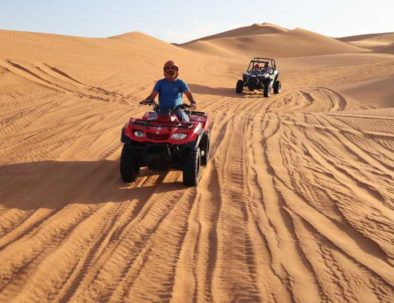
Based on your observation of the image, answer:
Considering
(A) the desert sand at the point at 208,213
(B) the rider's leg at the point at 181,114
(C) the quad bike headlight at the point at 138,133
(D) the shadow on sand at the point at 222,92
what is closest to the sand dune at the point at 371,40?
(D) the shadow on sand at the point at 222,92

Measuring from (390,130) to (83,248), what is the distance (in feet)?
25.4

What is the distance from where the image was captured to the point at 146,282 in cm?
384

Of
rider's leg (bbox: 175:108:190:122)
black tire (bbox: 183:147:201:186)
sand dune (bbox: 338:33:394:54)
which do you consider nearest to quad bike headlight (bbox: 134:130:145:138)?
black tire (bbox: 183:147:201:186)

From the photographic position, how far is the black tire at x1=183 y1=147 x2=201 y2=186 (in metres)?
6.30

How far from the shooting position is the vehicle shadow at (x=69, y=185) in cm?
578

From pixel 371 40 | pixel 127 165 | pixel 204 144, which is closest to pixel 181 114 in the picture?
pixel 204 144

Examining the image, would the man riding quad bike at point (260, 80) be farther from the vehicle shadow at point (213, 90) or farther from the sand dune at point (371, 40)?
the sand dune at point (371, 40)

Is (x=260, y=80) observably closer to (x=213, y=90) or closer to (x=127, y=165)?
(x=213, y=90)

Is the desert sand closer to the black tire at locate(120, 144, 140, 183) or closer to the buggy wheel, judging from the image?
the black tire at locate(120, 144, 140, 183)

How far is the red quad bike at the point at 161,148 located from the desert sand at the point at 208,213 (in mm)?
232

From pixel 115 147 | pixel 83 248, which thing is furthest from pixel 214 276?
pixel 115 147

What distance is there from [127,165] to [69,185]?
74 cm

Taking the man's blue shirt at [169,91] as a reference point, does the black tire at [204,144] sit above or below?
below

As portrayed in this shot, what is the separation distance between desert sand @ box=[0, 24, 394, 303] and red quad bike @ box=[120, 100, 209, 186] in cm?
23
